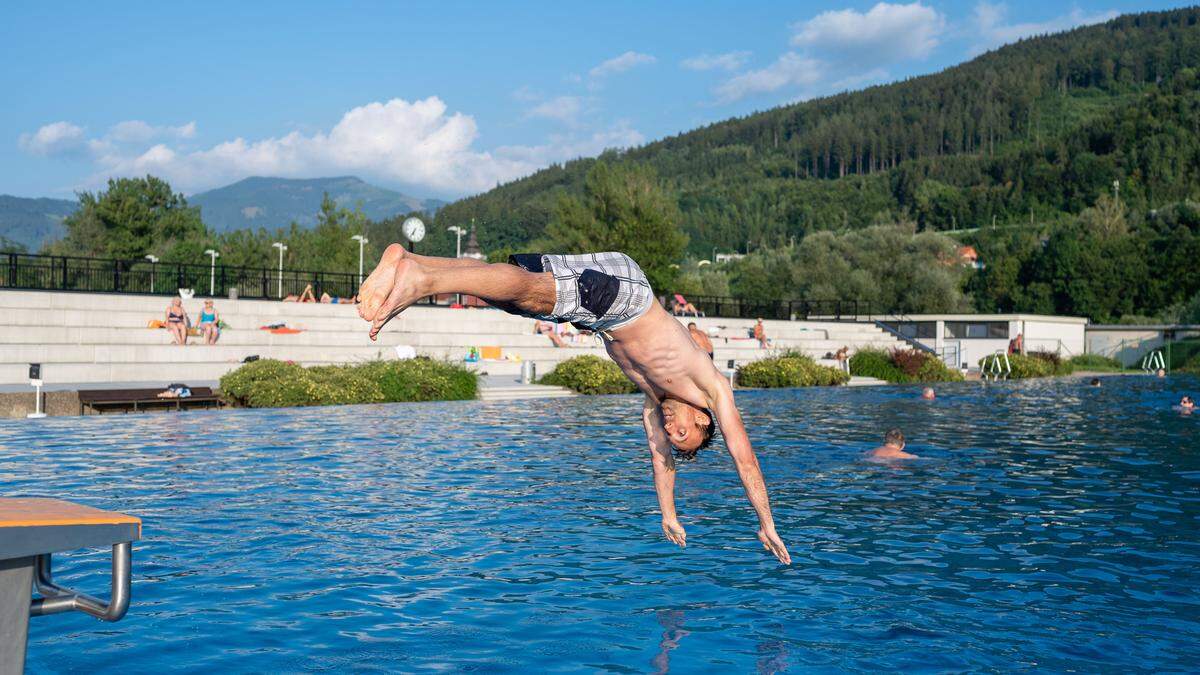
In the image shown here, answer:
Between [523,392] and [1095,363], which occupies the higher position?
[1095,363]

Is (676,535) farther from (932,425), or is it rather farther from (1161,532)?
(932,425)

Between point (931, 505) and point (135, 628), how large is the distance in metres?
10.4

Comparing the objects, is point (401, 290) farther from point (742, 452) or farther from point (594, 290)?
point (742, 452)

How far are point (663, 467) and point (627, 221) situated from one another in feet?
162

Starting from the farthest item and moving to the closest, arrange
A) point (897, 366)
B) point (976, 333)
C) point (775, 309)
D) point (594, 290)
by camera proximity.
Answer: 1. point (775, 309)
2. point (976, 333)
3. point (897, 366)
4. point (594, 290)

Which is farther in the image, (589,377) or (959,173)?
(959,173)

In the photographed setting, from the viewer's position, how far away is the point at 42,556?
4.24 metres

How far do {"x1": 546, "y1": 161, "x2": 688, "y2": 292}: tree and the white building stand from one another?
13.8 metres

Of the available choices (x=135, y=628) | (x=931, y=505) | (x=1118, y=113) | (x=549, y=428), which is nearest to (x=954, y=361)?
(x=549, y=428)

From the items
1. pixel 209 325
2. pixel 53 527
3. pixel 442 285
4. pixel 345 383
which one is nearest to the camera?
pixel 53 527

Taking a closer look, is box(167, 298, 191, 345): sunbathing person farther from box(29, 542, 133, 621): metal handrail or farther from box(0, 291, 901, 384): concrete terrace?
box(29, 542, 133, 621): metal handrail

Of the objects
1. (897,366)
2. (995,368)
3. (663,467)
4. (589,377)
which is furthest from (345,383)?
(995,368)

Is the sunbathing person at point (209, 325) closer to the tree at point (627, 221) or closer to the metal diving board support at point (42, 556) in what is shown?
the metal diving board support at point (42, 556)

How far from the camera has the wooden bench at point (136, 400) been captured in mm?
21734
